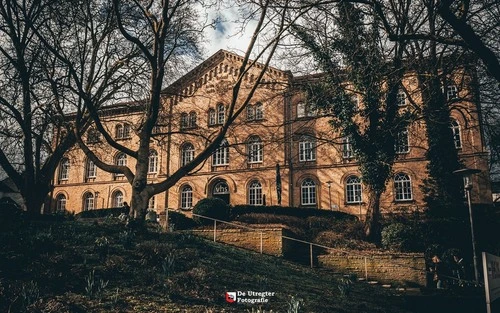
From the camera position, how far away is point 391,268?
49.9 feet

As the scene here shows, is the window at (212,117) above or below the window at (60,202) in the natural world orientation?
above

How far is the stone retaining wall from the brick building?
1057cm

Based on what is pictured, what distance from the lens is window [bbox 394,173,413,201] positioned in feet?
89.5

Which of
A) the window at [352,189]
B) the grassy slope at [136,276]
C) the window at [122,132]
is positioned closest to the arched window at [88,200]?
the window at [122,132]

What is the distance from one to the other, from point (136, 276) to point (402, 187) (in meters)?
23.4

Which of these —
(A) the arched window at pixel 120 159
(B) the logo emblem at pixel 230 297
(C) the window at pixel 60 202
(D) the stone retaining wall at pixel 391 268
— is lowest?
(D) the stone retaining wall at pixel 391 268

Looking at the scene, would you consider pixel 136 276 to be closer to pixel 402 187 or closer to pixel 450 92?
pixel 450 92

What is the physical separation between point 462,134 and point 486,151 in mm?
1982

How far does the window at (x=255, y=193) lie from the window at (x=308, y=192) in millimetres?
3200

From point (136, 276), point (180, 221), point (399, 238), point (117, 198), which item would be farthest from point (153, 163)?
point (136, 276)

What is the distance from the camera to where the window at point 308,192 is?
A: 29.2 meters

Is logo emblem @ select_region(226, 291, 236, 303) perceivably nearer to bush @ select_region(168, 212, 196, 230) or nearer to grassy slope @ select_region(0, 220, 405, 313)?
grassy slope @ select_region(0, 220, 405, 313)

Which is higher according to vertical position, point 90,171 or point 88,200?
point 90,171

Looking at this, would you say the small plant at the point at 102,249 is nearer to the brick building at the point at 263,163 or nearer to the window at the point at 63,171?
the brick building at the point at 263,163
